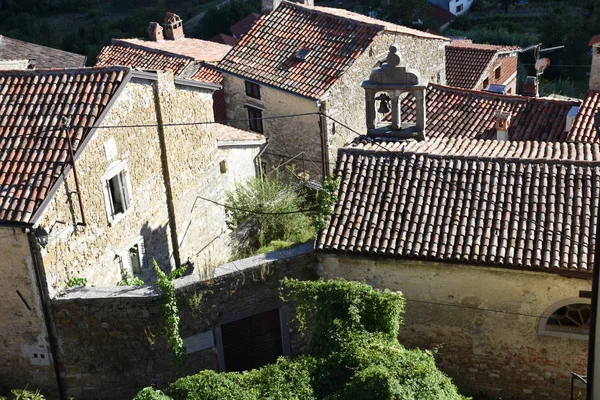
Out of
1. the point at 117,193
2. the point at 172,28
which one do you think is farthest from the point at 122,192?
the point at 172,28

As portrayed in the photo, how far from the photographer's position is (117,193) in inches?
579

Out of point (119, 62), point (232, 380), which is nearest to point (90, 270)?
point (232, 380)

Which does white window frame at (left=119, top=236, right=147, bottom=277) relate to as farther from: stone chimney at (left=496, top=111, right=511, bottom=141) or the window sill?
stone chimney at (left=496, top=111, right=511, bottom=141)

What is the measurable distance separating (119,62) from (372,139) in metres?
15.9

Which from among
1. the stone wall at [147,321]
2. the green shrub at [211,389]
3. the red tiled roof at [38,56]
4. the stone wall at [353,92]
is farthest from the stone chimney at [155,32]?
the green shrub at [211,389]

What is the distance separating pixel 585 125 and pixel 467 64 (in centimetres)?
1311

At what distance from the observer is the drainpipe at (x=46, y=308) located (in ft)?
41.1

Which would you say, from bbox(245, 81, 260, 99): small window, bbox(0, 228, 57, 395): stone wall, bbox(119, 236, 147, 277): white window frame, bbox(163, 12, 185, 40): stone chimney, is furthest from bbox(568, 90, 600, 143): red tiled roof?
bbox(163, 12, 185, 40): stone chimney

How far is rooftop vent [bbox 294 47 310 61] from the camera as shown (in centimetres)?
2427

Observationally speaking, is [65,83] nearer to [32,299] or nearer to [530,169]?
[32,299]

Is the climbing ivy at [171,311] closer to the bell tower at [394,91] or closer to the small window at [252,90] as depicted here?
the bell tower at [394,91]

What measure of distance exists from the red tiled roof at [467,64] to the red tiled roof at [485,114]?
8.66 m

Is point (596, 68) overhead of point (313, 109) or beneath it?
overhead

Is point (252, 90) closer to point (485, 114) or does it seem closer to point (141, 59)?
point (141, 59)
